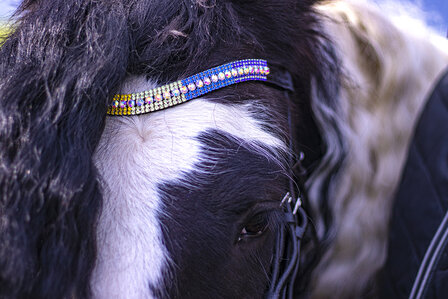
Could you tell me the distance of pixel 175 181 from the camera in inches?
25.8

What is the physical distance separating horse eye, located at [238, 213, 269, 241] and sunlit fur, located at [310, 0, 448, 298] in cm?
25

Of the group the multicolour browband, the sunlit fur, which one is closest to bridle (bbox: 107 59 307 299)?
the multicolour browband

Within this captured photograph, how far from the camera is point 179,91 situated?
0.73 m

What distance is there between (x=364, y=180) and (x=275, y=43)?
0.42 meters

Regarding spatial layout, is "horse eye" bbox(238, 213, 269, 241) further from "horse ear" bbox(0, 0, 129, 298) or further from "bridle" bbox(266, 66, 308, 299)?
"horse ear" bbox(0, 0, 129, 298)

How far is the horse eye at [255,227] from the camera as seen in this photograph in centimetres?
74

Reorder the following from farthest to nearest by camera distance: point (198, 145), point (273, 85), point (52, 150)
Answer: point (273, 85) < point (198, 145) < point (52, 150)

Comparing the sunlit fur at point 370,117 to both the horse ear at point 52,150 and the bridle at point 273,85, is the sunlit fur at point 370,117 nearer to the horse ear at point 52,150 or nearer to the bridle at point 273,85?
the bridle at point 273,85

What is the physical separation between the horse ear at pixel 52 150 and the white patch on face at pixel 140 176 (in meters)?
0.03

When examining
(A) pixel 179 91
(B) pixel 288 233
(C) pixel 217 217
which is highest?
(A) pixel 179 91

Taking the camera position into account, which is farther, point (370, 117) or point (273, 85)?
point (370, 117)

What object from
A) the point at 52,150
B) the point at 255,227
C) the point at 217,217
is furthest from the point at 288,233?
the point at 52,150

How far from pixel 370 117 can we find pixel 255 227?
45 cm

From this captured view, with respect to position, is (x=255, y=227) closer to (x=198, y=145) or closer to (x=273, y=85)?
(x=198, y=145)
